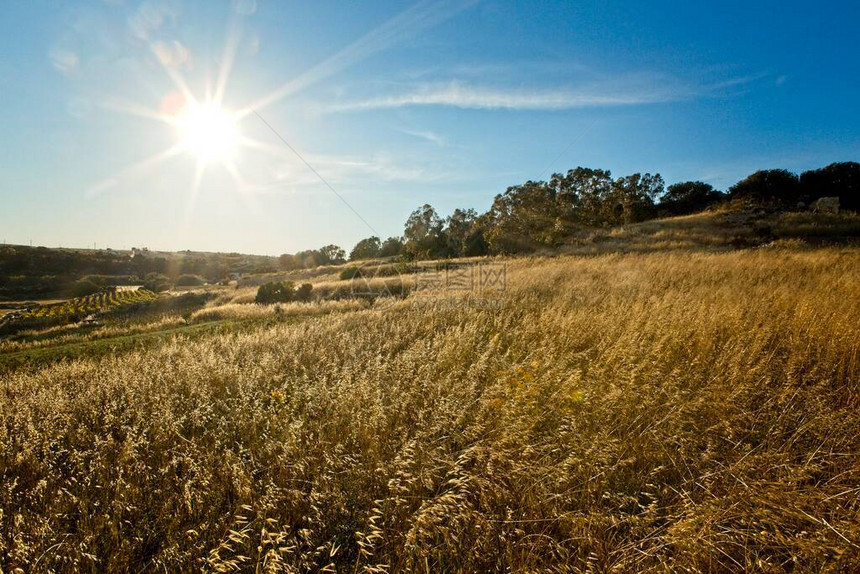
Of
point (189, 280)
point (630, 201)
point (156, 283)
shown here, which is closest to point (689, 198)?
point (630, 201)

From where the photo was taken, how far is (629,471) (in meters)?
2.54

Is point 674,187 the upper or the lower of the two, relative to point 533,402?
upper

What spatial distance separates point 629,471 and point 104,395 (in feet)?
20.4

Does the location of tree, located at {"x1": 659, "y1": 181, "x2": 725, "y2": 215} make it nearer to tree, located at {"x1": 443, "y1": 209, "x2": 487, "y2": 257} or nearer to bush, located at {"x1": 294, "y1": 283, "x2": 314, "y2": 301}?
tree, located at {"x1": 443, "y1": 209, "x2": 487, "y2": 257}

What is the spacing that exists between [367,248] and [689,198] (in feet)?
212

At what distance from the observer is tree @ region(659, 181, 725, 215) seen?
47.7m

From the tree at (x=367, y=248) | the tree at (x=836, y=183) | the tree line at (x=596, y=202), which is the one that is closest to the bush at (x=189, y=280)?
the tree at (x=367, y=248)

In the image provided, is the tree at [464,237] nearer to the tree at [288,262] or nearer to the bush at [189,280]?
the tree at [288,262]

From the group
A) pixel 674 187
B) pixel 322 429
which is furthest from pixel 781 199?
pixel 322 429

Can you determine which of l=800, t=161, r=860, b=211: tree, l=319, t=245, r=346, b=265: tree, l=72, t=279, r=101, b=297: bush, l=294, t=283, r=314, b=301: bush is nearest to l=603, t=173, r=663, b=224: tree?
l=800, t=161, r=860, b=211: tree

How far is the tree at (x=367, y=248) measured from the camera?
81062mm

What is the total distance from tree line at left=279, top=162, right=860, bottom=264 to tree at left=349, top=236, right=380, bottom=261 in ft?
A: 71.9

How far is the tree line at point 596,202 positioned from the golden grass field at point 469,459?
29.8 metres

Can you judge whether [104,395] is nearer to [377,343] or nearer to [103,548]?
[103,548]
